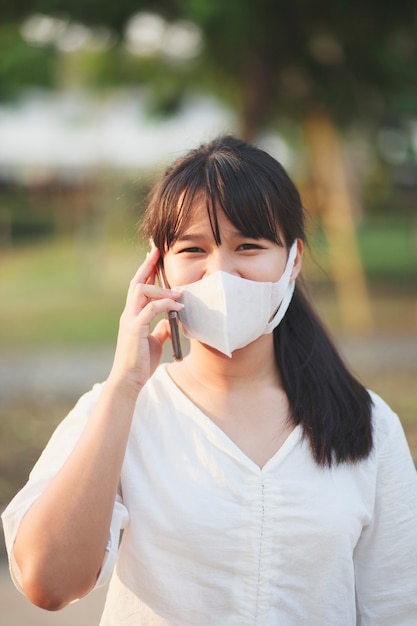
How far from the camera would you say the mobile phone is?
1960 mm

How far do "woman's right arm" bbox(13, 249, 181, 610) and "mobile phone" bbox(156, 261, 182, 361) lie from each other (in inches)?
8.3

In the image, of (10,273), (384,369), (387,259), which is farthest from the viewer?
(387,259)

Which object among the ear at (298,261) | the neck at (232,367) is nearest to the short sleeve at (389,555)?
the neck at (232,367)

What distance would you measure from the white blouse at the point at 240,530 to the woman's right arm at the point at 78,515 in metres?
0.06

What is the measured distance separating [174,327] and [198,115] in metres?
12.8

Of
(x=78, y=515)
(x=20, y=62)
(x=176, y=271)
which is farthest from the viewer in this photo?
(x=20, y=62)

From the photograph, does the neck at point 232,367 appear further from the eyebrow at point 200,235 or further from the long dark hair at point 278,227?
the eyebrow at point 200,235

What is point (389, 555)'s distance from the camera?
6.27 ft

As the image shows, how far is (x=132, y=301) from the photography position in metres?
1.91

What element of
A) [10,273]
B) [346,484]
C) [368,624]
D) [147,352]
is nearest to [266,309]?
[147,352]

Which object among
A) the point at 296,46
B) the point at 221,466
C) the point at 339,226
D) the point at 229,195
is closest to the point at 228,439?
the point at 221,466

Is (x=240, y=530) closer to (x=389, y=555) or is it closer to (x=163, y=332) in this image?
(x=389, y=555)

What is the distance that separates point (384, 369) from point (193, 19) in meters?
4.06

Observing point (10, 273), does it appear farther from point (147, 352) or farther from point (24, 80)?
point (147, 352)
